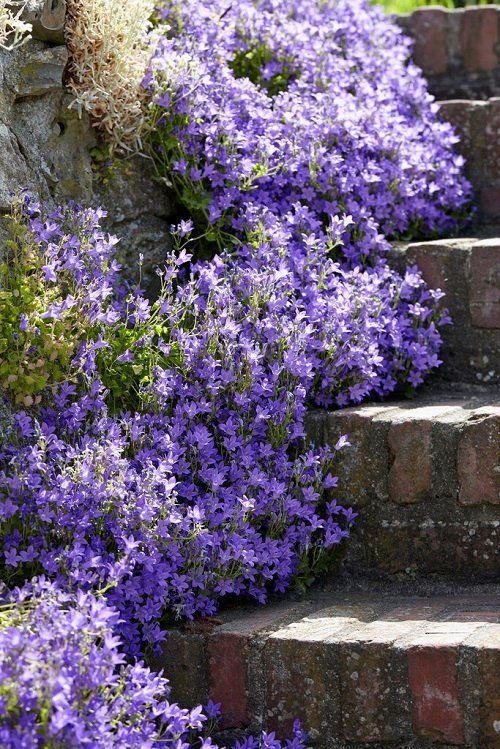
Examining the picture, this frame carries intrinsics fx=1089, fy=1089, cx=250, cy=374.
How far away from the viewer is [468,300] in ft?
11.2

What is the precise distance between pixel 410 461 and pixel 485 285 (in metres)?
0.77

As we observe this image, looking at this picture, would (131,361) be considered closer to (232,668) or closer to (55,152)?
(55,152)

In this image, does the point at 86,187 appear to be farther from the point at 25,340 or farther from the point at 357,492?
the point at 357,492

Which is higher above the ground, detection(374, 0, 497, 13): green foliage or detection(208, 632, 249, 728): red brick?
detection(374, 0, 497, 13): green foliage

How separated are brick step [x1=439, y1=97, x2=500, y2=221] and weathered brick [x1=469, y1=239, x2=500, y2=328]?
2.30 ft

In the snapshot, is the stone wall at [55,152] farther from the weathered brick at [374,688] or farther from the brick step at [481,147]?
the weathered brick at [374,688]

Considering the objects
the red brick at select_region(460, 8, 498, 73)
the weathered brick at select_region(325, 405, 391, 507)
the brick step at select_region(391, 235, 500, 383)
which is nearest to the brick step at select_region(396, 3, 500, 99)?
the red brick at select_region(460, 8, 498, 73)

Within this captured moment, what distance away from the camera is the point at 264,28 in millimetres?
4062

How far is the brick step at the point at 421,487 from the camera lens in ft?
9.32

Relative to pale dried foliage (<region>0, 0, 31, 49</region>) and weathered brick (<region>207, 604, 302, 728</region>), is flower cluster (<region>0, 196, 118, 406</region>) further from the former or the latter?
weathered brick (<region>207, 604, 302, 728</region>)

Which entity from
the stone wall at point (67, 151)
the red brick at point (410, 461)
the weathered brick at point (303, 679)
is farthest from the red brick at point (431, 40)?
the weathered brick at point (303, 679)

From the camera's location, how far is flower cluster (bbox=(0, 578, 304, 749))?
1916 mm

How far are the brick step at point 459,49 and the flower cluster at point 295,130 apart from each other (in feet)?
1.67

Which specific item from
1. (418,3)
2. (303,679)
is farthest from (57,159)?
(418,3)
